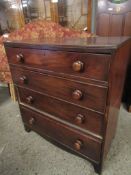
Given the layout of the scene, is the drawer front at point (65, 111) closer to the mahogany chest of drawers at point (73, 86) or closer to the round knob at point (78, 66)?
the mahogany chest of drawers at point (73, 86)

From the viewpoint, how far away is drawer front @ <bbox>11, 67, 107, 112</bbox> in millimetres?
732

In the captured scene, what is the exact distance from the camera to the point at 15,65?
1.06 metres

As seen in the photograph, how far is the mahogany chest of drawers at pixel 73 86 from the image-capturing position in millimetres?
679

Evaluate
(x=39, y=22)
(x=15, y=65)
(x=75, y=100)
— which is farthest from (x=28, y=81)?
(x=39, y=22)

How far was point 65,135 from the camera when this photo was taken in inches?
40.4

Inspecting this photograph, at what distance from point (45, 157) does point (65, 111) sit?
478 mm

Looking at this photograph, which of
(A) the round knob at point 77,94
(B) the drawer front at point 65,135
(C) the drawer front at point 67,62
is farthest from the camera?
(B) the drawer front at point 65,135

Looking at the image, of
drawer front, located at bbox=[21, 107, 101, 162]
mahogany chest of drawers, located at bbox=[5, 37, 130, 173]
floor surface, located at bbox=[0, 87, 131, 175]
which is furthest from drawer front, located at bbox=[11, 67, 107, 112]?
floor surface, located at bbox=[0, 87, 131, 175]

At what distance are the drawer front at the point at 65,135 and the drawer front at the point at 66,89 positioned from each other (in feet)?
0.80

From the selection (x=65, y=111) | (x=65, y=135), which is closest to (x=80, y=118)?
(x=65, y=111)

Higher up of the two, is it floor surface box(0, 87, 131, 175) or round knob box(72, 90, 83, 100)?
round knob box(72, 90, 83, 100)

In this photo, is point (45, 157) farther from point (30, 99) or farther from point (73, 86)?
point (73, 86)

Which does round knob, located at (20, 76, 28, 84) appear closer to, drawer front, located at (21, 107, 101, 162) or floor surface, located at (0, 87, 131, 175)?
drawer front, located at (21, 107, 101, 162)

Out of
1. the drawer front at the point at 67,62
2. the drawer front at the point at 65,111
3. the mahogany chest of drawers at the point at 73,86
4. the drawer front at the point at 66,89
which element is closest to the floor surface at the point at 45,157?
the mahogany chest of drawers at the point at 73,86
